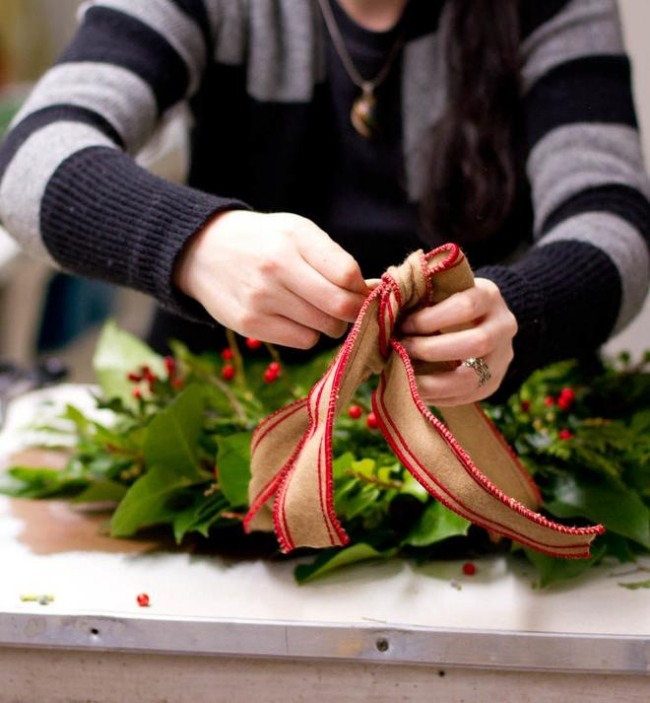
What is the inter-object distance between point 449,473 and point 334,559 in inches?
4.0

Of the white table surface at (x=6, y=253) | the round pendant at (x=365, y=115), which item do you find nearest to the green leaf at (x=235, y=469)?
the round pendant at (x=365, y=115)

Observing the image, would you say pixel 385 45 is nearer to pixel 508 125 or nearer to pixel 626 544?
pixel 508 125

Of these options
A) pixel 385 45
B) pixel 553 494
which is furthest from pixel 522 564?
pixel 385 45

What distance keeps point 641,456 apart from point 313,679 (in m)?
0.22

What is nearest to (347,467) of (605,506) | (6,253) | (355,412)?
(355,412)

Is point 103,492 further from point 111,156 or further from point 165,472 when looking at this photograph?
point 111,156

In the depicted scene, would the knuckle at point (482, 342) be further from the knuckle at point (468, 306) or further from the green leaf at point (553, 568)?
the green leaf at point (553, 568)

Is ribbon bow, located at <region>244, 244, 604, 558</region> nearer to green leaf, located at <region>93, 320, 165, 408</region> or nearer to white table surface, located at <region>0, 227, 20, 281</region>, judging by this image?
green leaf, located at <region>93, 320, 165, 408</region>

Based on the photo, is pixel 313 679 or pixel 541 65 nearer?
pixel 313 679

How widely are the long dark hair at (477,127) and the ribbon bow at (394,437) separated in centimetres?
20

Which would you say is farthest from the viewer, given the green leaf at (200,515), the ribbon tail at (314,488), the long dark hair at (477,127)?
the long dark hair at (477,127)

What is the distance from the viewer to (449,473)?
0.45 metres

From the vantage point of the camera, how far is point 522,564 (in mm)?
540

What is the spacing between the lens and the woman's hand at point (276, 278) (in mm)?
461
